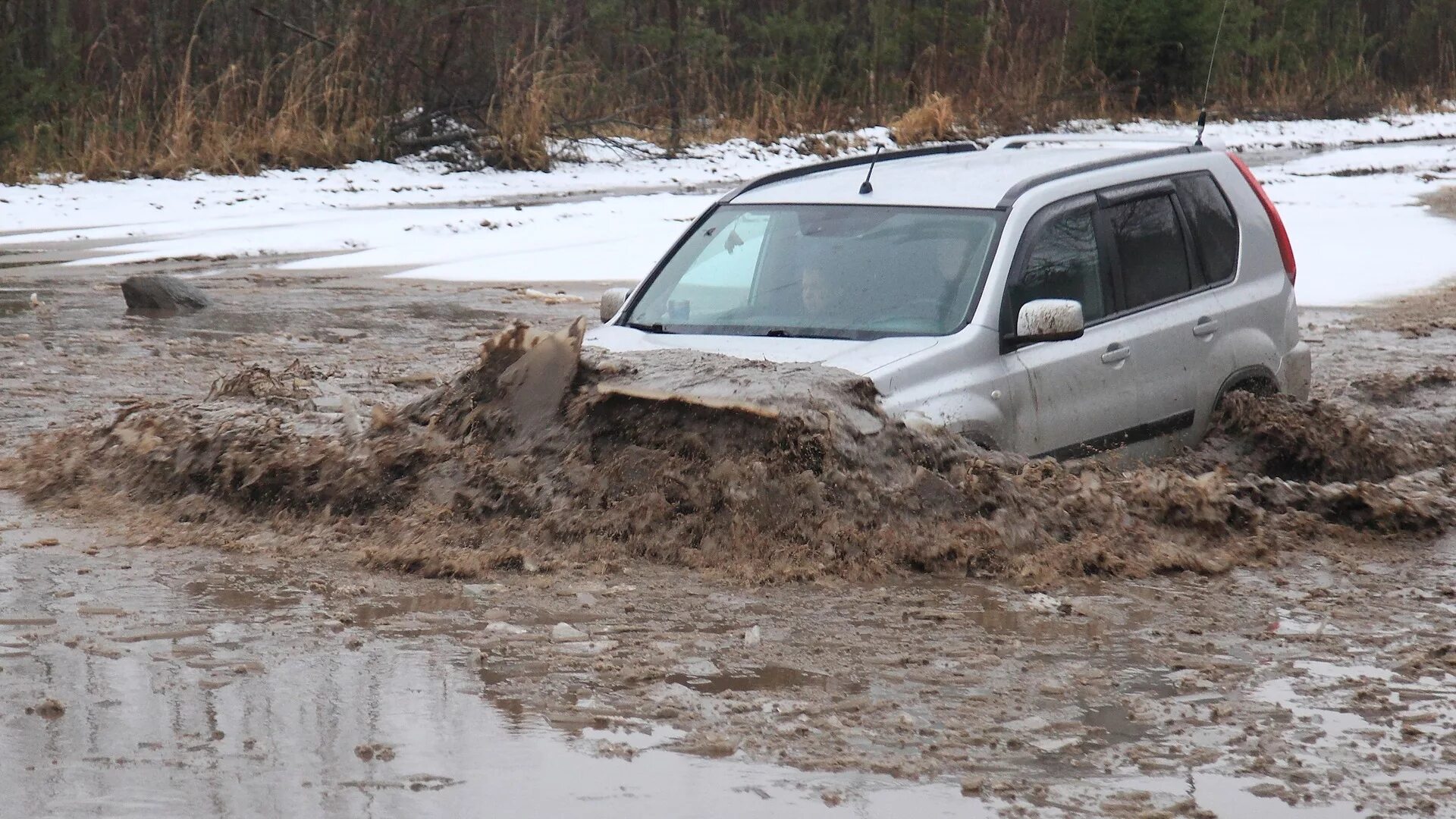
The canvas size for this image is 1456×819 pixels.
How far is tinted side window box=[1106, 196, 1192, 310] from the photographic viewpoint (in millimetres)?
6934

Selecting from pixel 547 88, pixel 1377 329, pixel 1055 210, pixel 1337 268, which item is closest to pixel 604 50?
pixel 547 88

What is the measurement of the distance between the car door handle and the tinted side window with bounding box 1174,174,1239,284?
2.63ft

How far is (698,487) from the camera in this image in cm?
586

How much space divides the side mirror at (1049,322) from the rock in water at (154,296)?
7.86m

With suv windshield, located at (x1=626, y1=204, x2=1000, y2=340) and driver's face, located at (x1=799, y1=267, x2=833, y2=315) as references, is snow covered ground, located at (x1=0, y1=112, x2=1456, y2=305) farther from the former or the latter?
driver's face, located at (x1=799, y1=267, x2=833, y2=315)

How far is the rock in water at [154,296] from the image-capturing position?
12.4m

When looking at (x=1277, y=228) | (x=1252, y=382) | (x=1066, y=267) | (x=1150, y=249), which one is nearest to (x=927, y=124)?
(x=1277, y=228)

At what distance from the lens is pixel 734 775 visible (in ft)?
12.9

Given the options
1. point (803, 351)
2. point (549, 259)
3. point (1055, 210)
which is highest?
point (1055, 210)

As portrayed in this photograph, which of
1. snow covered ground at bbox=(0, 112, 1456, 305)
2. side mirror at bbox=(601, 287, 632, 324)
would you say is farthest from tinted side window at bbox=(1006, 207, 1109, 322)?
snow covered ground at bbox=(0, 112, 1456, 305)

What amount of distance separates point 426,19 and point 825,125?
269 inches

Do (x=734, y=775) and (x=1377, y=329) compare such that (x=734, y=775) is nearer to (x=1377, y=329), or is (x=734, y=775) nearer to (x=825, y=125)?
(x=1377, y=329)

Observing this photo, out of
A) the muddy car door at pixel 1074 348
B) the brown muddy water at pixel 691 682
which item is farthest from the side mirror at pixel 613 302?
the muddy car door at pixel 1074 348

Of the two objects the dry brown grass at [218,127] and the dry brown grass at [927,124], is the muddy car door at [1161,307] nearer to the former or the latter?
the dry brown grass at [218,127]
